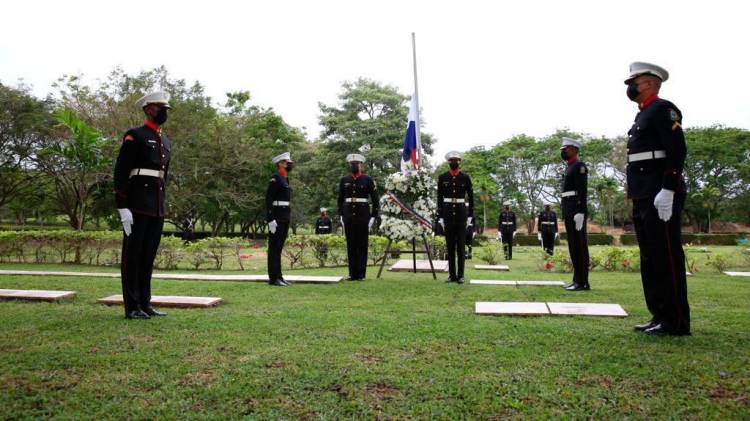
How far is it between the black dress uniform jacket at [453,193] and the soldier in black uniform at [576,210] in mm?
1544

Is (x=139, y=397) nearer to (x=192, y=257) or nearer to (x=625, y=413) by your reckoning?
(x=625, y=413)

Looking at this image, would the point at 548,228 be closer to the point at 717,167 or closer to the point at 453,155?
the point at 453,155

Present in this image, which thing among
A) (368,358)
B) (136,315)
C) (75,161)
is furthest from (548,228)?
(75,161)

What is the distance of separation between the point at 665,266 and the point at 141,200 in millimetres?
5044

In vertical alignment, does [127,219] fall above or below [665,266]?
above

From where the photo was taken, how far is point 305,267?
12977mm

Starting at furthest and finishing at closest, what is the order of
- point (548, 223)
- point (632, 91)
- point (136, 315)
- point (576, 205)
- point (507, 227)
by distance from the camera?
1. point (507, 227)
2. point (548, 223)
3. point (576, 205)
4. point (136, 315)
5. point (632, 91)

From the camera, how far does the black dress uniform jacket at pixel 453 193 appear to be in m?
8.88

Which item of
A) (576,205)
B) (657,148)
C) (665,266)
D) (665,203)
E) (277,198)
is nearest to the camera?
(665,203)

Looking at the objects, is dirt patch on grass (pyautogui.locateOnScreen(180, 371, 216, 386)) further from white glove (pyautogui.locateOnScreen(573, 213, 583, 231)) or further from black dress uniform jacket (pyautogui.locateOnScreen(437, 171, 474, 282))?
white glove (pyautogui.locateOnScreen(573, 213, 583, 231))

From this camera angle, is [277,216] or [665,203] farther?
[277,216]

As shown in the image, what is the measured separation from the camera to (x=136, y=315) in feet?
17.8

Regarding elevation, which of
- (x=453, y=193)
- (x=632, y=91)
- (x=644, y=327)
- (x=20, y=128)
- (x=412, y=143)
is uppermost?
(x=20, y=128)

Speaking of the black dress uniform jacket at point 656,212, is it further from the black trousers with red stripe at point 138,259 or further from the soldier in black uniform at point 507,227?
the soldier in black uniform at point 507,227
